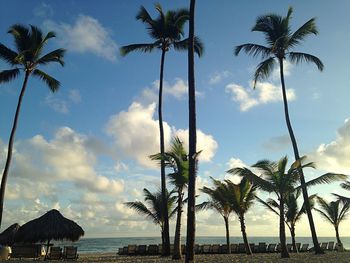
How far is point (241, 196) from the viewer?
25.9 m

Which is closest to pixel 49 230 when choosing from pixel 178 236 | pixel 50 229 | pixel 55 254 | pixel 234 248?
pixel 50 229

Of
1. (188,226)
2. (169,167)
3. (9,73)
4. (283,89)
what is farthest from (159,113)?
(188,226)

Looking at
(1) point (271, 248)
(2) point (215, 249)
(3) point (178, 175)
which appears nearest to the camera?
(3) point (178, 175)

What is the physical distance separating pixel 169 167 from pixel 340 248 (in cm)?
2012

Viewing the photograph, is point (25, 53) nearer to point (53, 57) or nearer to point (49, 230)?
point (53, 57)

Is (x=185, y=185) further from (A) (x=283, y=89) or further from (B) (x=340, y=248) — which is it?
(B) (x=340, y=248)

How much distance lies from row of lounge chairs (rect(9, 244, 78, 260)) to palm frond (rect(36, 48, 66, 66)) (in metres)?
11.2

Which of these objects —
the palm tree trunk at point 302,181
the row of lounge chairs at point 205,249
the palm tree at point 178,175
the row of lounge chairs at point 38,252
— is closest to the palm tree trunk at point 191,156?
the palm tree at point 178,175

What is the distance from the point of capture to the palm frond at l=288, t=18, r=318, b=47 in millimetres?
24891

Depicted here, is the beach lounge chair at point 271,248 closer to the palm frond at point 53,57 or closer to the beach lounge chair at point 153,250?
the beach lounge chair at point 153,250

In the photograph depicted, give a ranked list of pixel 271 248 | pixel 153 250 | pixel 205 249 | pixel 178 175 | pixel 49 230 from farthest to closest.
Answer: pixel 271 248, pixel 205 249, pixel 153 250, pixel 49 230, pixel 178 175

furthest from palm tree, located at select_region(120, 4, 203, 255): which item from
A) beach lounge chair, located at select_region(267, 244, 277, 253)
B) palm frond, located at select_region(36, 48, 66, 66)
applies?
beach lounge chair, located at select_region(267, 244, 277, 253)

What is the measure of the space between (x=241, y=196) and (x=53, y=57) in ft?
48.6

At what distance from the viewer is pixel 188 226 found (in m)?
13.3
